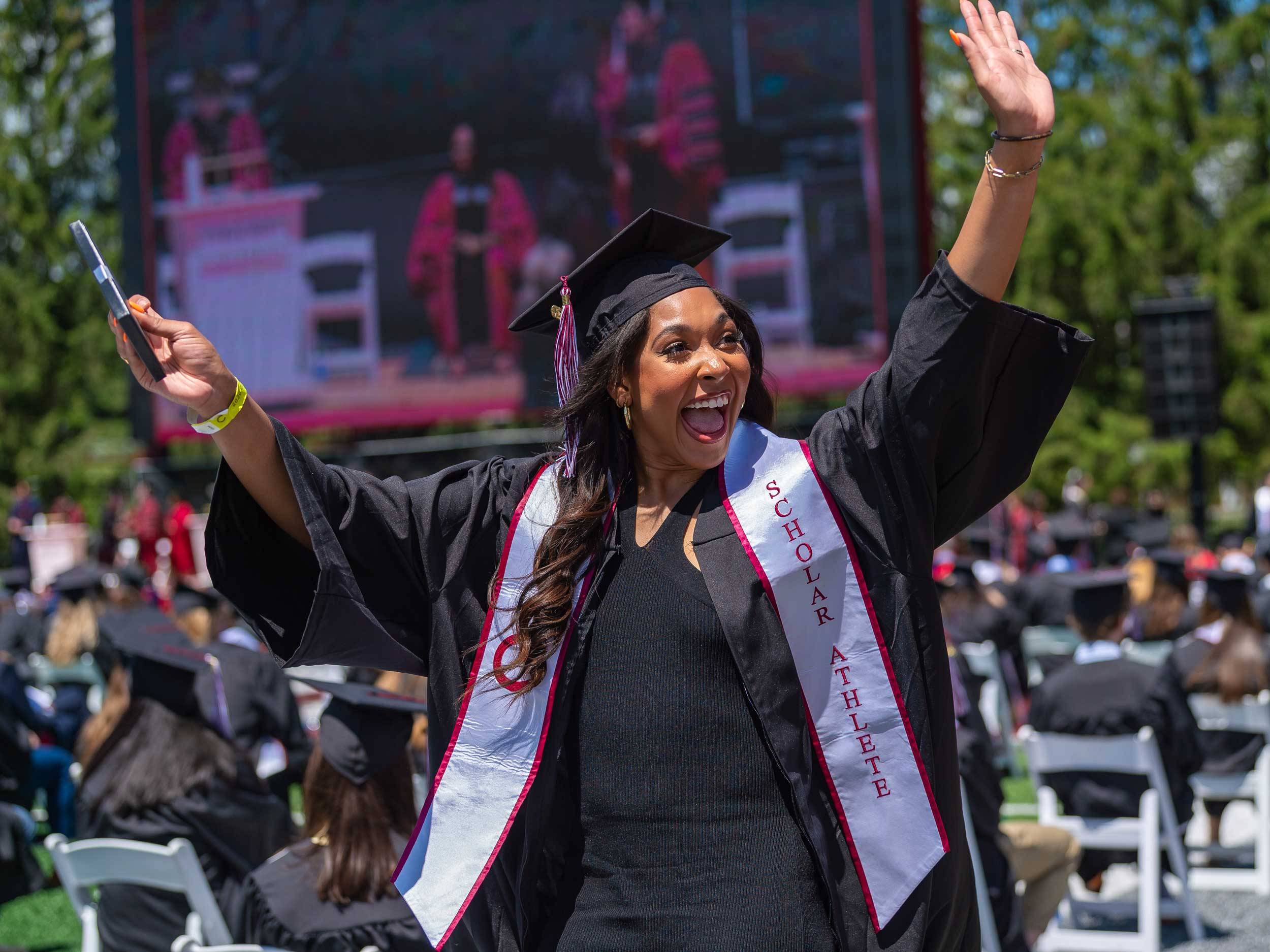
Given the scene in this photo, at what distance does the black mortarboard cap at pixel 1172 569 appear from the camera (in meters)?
7.86

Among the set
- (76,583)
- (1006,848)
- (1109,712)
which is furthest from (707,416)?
(76,583)

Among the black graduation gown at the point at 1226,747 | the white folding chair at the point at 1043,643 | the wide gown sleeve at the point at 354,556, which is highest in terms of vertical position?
the wide gown sleeve at the point at 354,556

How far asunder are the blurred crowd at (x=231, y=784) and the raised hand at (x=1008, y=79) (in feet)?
4.92

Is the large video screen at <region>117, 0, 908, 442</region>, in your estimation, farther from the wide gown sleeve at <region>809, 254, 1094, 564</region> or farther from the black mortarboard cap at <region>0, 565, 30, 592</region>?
the wide gown sleeve at <region>809, 254, 1094, 564</region>

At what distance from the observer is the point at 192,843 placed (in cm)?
409

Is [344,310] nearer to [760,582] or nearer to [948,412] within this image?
[760,582]

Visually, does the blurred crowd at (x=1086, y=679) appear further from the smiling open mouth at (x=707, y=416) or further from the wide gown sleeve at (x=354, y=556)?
the wide gown sleeve at (x=354, y=556)

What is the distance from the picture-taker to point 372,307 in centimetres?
1639

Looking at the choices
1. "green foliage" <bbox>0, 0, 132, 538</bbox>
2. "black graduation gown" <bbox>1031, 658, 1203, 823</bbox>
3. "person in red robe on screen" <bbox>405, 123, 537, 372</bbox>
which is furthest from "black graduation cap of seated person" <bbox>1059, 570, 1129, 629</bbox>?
"green foliage" <bbox>0, 0, 132, 538</bbox>

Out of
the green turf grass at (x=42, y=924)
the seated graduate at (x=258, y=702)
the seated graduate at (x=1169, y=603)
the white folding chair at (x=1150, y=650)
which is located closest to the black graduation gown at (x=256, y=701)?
the seated graduate at (x=258, y=702)

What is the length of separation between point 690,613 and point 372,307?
591 inches

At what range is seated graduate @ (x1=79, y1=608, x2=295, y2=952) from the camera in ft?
13.1

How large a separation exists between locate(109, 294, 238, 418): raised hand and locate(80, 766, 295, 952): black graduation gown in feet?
8.54

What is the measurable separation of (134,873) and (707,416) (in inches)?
90.4
